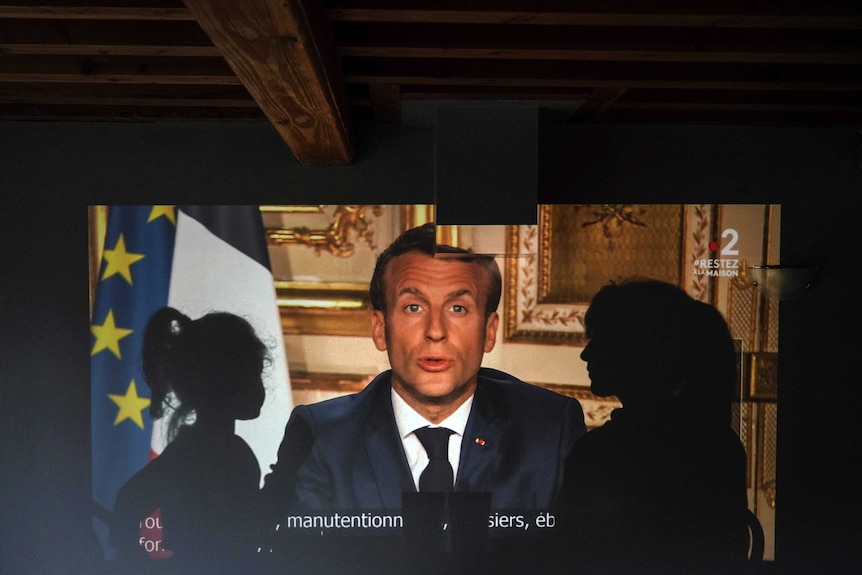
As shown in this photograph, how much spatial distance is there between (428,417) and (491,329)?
43cm

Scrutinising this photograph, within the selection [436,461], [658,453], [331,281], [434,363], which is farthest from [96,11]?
[658,453]

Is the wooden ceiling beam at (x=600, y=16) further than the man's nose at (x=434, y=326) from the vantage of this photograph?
No

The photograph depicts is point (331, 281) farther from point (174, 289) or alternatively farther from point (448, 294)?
point (174, 289)

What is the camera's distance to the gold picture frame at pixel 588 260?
109 inches

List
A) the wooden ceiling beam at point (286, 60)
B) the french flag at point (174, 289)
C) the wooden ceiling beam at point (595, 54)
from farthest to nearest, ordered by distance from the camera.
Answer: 1. the french flag at point (174, 289)
2. the wooden ceiling beam at point (595, 54)
3. the wooden ceiling beam at point (286, 60)

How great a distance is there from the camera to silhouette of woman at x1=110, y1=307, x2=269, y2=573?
2781 millimetres

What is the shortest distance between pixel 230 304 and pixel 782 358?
2178 mm

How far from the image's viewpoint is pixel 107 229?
277cm

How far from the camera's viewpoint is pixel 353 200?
110 inches

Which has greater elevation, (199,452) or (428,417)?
(428,417)

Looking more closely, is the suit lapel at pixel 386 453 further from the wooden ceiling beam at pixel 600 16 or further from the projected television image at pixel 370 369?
the wooden ceiling beam at pixel 600 16

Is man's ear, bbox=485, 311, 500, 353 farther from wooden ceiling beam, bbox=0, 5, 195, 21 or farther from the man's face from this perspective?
wooden ceiling beam, bbox=0, 5, 195, 21

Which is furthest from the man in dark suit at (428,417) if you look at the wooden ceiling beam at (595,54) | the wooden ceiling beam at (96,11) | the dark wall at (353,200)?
the wooden ceiling beam at (96,11)

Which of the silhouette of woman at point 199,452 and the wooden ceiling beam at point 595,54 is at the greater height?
the wooden ceiling beam at point 595,54
